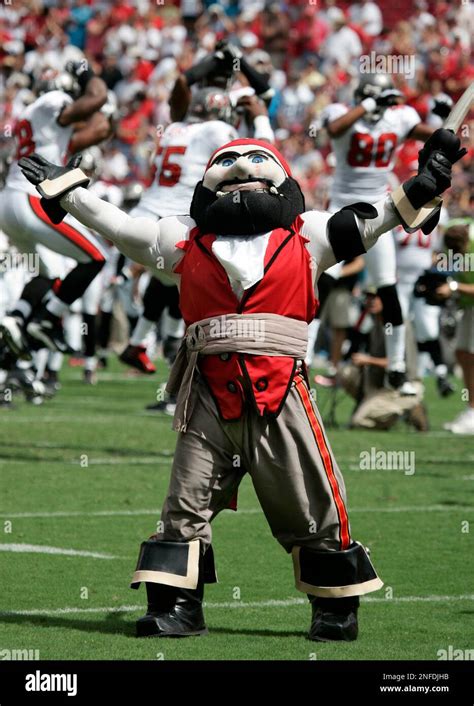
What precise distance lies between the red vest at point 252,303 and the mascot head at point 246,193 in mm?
66

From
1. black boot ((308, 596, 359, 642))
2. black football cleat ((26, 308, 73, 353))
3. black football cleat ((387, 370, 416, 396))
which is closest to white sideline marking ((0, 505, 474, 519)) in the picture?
black football cleat ((26, 308, 73, 353))

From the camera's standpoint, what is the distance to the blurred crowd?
63.2 feet

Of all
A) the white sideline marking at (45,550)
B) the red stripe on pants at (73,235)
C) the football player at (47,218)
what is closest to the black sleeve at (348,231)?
the white sideline marking at (45,550)

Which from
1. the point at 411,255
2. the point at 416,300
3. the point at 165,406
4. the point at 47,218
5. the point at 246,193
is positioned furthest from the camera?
the point at 411,255

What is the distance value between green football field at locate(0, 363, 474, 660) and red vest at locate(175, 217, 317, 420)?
0.81 meters

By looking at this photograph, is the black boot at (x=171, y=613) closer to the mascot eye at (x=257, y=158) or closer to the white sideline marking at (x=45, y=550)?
the white sideline marking at (x=45, y=550)

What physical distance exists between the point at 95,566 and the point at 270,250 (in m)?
1.79

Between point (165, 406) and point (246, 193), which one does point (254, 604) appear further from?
point (165, 406)

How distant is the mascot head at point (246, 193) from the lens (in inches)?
194

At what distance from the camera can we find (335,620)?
16.0ft

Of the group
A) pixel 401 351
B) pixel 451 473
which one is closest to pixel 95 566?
pixel 451 473

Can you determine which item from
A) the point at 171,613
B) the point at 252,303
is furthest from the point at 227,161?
the point at 171,613

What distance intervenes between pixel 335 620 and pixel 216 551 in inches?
63.8
